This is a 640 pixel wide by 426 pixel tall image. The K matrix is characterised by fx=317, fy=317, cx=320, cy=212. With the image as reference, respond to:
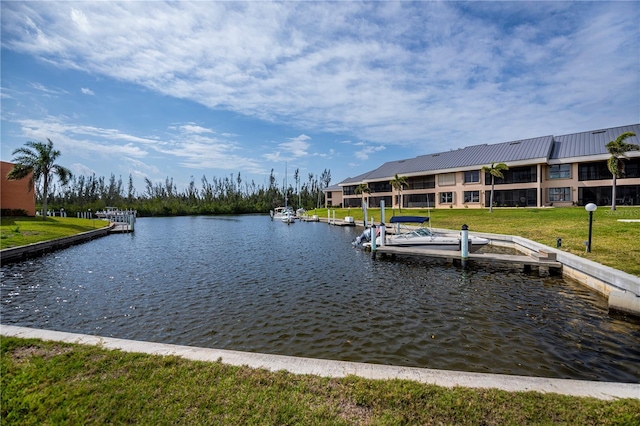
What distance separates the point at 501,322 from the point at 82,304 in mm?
13469

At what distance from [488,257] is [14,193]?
49056mm

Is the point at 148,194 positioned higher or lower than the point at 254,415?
higher

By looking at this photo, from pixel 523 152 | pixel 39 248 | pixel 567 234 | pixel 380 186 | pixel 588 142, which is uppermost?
pixel 588 142

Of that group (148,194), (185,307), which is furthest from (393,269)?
(148,194)

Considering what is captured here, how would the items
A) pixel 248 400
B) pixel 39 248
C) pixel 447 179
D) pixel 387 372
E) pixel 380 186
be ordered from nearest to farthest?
pixel 248 400 → pixel 387 372 → pixel 39 248 → pixel 447 179 → pixel 380 186

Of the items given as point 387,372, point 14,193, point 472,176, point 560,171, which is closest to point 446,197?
point 472,176

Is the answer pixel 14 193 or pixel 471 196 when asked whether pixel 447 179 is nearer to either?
pixel 471 196

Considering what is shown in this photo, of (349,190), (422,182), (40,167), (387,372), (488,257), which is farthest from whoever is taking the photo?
(349,190)

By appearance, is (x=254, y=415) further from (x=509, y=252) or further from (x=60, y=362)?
(x=509, y=252)

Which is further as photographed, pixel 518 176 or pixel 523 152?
pixel 518 176

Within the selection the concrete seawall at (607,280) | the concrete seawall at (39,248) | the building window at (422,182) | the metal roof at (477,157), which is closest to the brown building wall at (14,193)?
the concrete seawall at (39,248)

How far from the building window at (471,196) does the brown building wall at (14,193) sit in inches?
2327

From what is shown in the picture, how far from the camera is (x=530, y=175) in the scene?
43.5m

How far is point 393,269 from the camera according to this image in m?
16.5
